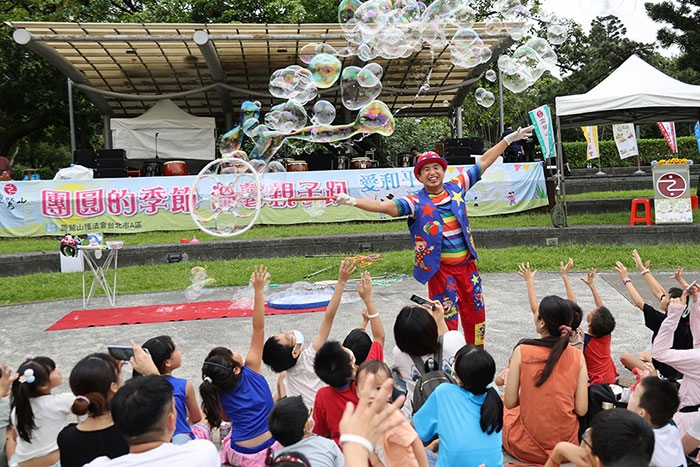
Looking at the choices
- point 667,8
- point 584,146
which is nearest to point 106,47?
point 667,8

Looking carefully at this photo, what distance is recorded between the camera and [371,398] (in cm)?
165

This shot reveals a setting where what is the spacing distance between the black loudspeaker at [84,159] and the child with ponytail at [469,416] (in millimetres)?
13841

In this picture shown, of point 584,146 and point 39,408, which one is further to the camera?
point 584,146

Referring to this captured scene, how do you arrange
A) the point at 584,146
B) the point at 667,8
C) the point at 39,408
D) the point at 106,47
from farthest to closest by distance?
the point at 584,146 → the point at 667,8 → the point at 106,47 → the point at 39,408

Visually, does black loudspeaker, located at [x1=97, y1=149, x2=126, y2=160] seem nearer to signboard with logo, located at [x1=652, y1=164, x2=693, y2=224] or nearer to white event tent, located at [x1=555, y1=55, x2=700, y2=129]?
white event tent, located at [x1=555, y1=55, x2=700, y2=129]

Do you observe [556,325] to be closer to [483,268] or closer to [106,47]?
[483,268]

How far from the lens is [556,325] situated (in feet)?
10.4

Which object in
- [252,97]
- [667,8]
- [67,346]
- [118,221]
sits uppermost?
[667,8]

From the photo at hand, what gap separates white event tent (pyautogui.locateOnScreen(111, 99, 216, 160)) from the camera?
17.3 m

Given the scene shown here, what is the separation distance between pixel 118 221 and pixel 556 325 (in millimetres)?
10786

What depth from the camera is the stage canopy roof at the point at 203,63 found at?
13.8m

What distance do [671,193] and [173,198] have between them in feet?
31.5

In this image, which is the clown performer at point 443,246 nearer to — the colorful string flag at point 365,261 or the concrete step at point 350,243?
the colorful string flag at point 365,261

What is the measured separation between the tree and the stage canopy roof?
196 inches
